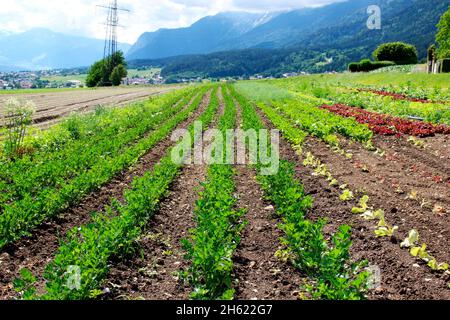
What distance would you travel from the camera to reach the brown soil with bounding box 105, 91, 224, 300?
17.4 ft

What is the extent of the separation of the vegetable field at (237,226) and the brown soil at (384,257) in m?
0.02

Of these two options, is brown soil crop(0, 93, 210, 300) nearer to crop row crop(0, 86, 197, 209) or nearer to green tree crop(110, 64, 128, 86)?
crop row crop(0, 86, 197, 209)

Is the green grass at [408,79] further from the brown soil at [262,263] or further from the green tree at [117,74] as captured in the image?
the green tree at [117,74]

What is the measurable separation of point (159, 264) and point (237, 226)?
142 centimetres

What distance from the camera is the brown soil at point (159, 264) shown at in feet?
17.4

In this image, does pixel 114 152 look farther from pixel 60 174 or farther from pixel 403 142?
pixel 403 142

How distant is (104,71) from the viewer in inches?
3784

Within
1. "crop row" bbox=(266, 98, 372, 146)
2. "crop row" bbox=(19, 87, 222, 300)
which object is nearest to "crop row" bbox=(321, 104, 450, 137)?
"crop row" bbox=(266, 98, 372, 146)

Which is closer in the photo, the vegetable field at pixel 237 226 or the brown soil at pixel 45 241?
the vegetable field at pixel 237 226

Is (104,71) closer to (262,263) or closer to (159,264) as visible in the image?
(159,264)

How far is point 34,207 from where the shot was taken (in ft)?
22.8

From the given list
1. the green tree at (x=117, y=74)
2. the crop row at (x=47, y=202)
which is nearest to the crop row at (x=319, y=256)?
the crop row at (x=47, y=202)
